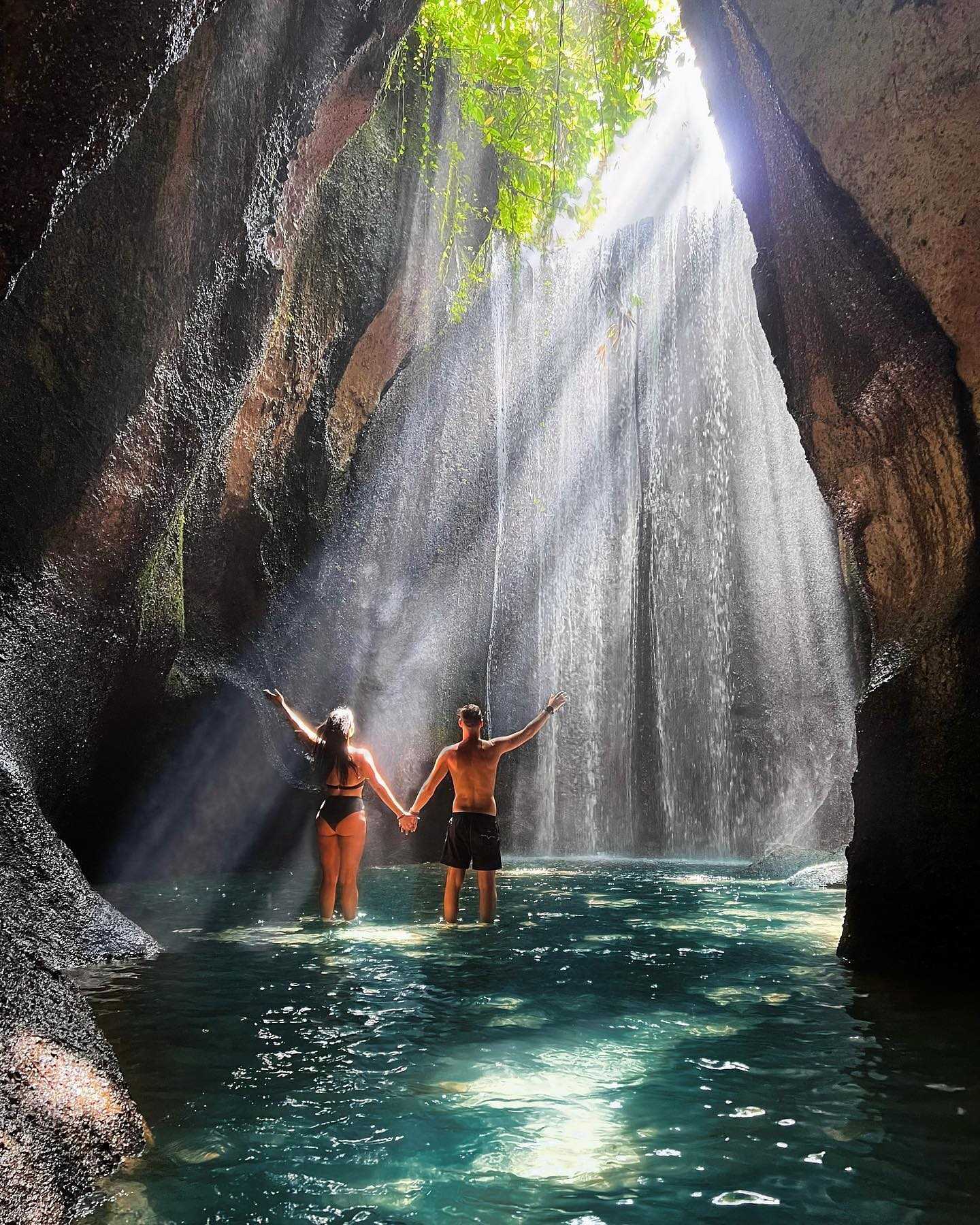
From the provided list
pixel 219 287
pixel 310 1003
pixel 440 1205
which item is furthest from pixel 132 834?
pixel 440 1205

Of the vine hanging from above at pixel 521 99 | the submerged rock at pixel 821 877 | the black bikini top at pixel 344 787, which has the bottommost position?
the submerged rock at pixel 821 877

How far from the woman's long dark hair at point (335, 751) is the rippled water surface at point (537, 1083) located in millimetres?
1237

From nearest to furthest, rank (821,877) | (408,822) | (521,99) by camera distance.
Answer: (408,822) → (821,877) → (521,99)

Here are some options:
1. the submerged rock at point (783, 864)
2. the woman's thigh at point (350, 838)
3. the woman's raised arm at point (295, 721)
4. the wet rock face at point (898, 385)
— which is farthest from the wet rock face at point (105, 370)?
the submerged rock at point (783, 864)

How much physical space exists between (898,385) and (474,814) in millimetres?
4218

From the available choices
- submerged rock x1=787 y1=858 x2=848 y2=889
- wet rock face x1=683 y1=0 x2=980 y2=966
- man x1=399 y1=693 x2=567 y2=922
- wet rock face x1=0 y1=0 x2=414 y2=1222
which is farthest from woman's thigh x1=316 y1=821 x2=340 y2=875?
submerged rock x1=787 y1=858 x2=848 y2=889

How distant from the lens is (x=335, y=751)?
7074mm

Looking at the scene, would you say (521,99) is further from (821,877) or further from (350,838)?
(821,877)

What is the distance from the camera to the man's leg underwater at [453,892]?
7.11 metres

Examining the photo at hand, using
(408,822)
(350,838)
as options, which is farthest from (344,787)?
(408,822)

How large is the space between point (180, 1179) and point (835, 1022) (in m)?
2.93

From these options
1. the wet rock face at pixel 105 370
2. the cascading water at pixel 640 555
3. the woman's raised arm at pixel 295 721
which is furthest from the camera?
the cascading water at pixel 640 555

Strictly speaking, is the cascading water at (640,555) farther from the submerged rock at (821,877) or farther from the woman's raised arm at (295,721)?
the woman's raised arm at (295,721)

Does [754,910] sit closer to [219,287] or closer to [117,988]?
[117,988]
